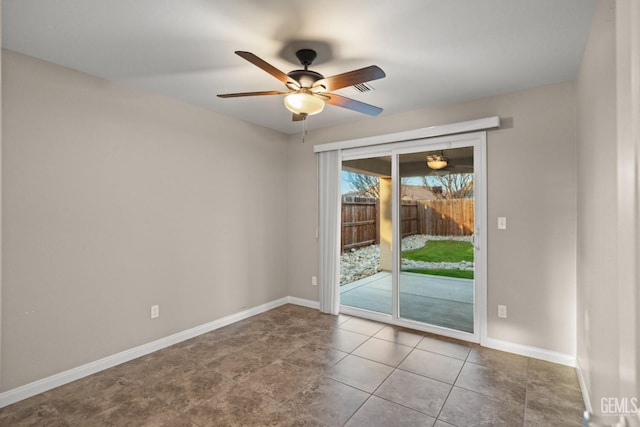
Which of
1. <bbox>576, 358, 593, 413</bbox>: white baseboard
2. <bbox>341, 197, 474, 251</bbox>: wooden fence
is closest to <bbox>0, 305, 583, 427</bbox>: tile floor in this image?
<bbox>576, 358, 593, 413</bbox>: white baseboard

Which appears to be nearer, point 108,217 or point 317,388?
point 317,388

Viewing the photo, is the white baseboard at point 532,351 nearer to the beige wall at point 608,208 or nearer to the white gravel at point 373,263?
the beige wall at point 608,208

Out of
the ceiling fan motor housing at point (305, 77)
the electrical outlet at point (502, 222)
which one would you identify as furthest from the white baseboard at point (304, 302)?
the ceiling fan motor housing at point (305, 77)

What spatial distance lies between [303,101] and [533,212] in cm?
236

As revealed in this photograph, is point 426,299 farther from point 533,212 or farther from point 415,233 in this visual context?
point 533,212

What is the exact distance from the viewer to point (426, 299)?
3.78m

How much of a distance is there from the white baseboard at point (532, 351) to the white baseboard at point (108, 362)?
109 inches

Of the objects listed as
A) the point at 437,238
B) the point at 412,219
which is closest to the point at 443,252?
the point at 437,238

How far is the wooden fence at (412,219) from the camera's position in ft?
11.3

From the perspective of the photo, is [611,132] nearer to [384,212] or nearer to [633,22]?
[633,22]

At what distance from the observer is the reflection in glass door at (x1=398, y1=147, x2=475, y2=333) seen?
343 cm

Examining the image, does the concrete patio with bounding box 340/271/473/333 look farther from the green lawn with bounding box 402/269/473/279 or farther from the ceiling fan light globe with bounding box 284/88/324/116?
the ceiling fan light globe with bounding box 284/88/324/116

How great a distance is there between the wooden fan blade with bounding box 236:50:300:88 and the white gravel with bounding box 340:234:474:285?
7.66 ft

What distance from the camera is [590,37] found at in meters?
2.05
